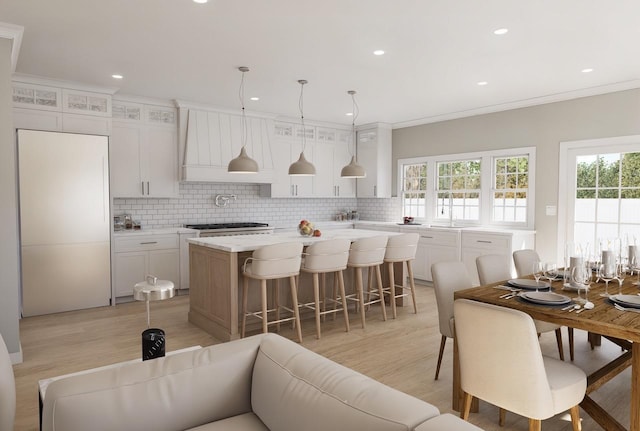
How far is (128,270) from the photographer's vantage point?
19.1 ft

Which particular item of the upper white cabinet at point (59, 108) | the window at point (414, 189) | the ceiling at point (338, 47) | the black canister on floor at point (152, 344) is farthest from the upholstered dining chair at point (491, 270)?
the upper white cabinet at point (59, 108)

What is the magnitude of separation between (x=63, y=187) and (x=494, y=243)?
5584mm

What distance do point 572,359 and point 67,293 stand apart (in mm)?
5410

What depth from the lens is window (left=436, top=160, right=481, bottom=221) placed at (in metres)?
7.09

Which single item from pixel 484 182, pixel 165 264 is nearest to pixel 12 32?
pixel 165 264

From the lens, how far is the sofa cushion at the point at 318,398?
1.42 metres

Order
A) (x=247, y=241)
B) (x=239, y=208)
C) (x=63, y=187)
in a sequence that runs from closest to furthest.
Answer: (x=247, y=241) < (x=63, y=187) < (x=239, y=208)

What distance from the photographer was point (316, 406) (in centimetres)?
161

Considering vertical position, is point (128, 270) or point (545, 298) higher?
point (545, 298)

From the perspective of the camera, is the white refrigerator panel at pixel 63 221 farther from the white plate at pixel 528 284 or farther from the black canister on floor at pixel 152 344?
the white plate at pixel 528 284

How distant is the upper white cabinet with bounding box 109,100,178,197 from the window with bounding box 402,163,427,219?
4131 mm

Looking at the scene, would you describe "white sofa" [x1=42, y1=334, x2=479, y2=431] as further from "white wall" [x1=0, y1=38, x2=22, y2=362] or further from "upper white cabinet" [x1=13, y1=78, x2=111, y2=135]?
"upper white cabinet" [x1=13, y1=78, x2=111, y2=135]

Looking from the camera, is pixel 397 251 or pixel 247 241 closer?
pixel 247 241

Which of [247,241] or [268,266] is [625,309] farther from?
[247,241]
